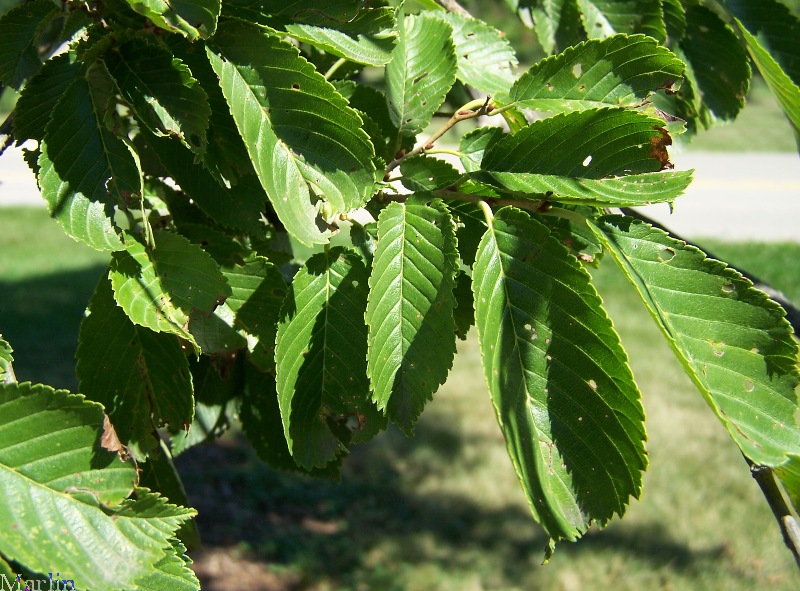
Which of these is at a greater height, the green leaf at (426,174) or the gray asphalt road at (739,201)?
the green leaf at (426,174)

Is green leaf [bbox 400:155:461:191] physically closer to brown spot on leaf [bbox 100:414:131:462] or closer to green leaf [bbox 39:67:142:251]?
green leaf [bbox 39:67:142:251]

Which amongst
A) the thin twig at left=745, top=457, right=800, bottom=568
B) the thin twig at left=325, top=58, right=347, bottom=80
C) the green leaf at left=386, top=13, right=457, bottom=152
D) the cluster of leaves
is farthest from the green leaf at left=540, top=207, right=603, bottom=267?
the thin twig at left=325, top=58, right=347, bottom=80

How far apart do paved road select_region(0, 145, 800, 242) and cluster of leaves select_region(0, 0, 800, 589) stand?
6.96 meters

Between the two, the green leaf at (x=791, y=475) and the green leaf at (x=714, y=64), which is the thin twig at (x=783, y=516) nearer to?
the green leaf at (x=791, y=475)

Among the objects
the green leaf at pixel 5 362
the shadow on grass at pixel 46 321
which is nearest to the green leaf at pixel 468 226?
the green leaf at pixel 5 362

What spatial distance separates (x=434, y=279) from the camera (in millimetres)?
954

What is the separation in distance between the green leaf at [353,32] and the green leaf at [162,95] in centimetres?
15

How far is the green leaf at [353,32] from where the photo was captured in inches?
40.6

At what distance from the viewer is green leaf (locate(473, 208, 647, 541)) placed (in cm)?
87

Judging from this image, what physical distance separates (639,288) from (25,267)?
7.67m

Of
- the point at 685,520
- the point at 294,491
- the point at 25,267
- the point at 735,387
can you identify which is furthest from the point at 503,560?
the point at 25,267

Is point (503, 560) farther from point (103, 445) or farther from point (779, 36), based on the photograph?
point (103, 445)

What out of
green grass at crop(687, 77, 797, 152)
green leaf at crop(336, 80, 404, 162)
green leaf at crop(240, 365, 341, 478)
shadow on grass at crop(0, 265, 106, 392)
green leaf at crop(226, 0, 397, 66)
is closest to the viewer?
green leaf at crop(226, 0, 397, 66)

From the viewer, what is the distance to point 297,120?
3.26ft
